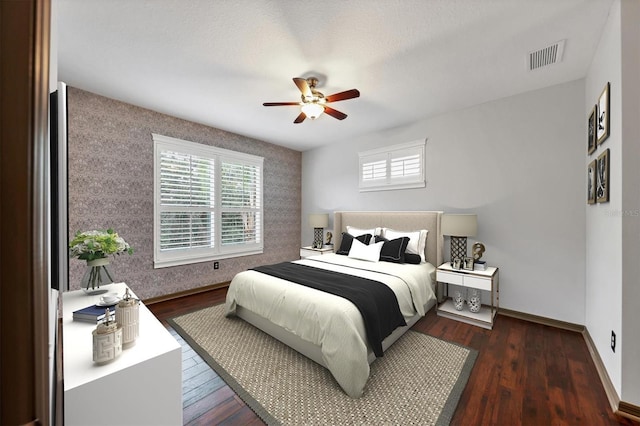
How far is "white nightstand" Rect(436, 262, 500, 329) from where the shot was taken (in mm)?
2936

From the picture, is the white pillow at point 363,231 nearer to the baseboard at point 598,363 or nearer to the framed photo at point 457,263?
the framed photo at point 457,263

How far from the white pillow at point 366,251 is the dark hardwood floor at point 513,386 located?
109 centimetres

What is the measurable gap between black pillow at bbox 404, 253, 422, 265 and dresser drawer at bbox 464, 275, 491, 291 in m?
0.60

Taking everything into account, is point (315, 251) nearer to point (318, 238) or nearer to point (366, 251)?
point (318, 238)

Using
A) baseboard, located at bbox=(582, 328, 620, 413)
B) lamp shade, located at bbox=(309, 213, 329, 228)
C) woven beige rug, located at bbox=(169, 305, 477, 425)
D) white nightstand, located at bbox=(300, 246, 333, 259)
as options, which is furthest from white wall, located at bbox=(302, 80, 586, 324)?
white nightstand, located at bbox=(300, 246, 333, 259)

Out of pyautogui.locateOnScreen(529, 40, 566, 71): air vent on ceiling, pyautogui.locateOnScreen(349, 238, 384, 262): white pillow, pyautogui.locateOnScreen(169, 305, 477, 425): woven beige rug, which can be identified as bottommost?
pyautogui.locateOnScreen(169, 305, 477, 425): woven beige rug

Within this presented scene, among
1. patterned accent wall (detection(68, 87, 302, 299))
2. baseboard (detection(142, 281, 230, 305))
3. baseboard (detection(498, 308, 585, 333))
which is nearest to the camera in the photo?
baseboard (detection(498, 308, 585, 333))

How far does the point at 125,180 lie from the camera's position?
3.40m

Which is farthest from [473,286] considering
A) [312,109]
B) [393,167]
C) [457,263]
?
[312,109]

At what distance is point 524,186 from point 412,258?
5.27 ft

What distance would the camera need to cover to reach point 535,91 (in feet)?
10.1

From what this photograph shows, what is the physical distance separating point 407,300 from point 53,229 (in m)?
2.69
